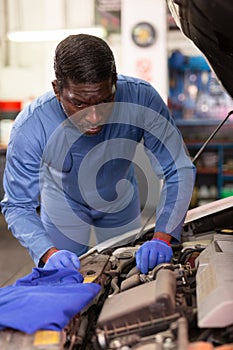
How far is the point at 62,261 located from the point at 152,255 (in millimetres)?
257

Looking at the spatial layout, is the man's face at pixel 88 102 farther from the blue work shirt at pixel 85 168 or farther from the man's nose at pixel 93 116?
the blue work shirt at pixel 85 168

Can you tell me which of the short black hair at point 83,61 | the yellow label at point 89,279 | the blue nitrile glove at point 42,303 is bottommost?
the yellow label at point 89,279

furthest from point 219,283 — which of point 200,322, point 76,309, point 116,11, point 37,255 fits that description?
point 116,11

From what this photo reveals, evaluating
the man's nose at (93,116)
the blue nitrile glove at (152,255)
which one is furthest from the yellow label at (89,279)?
the man's nose at (93,116)

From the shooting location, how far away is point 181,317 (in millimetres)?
1020

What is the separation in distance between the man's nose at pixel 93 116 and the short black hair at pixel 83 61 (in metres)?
0.08

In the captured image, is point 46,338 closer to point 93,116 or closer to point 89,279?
point 89,279

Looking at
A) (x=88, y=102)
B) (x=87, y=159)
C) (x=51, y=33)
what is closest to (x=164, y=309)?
(x=88, y=102)

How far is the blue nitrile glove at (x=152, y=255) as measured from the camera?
1440 millimetres

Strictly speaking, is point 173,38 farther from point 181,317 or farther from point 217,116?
point 181,317

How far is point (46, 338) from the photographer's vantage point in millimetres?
982

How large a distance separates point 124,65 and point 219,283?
4689 millimetres

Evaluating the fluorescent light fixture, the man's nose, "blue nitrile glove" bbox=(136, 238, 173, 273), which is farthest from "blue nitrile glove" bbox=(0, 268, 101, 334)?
the fluorescent light fixture

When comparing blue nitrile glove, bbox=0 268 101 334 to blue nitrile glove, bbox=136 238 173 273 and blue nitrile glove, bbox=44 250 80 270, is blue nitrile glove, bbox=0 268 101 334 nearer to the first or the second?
blue nitrile glove, bbox=44 250 80 270
